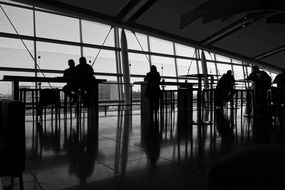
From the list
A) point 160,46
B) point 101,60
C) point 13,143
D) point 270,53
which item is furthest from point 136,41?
point 13,143

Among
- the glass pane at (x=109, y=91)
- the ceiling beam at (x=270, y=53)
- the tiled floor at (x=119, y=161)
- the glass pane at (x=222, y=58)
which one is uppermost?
the ceiling beam at (x=270, y=53)

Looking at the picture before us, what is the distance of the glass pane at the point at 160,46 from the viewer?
10312 millimetres

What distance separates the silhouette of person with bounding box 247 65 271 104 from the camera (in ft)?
16.4

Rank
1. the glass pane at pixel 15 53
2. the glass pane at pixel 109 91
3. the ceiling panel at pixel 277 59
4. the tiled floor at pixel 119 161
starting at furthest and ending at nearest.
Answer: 1. the ceiling panel at pixel 277 59
2. the glass pane at pixel 109 91
3. the glass pane at pixel 15 53
4. the tiled floor at pixel 119 161

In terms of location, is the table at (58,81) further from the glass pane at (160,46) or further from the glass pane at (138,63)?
the glass pane at (160,46)

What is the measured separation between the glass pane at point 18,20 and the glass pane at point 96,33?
1.76 meters

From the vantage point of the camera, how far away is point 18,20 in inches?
288

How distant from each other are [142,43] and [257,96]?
585 cm

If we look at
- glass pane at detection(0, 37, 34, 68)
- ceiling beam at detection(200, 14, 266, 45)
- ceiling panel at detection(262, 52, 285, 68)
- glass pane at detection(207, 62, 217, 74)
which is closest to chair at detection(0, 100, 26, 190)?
glass pane at detection(0, 37, 34, 68)

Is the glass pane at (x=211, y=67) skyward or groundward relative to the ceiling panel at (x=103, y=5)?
groundward

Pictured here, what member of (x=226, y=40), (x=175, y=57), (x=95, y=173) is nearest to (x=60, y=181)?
(x=95, y=173)

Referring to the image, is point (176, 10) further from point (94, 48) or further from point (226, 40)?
point (226, 40)

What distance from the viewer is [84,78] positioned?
161 inches

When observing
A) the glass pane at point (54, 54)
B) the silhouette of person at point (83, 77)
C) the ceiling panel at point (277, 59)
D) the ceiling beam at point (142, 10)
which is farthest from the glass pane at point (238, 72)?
the silhouette of person at point (83, 77)
